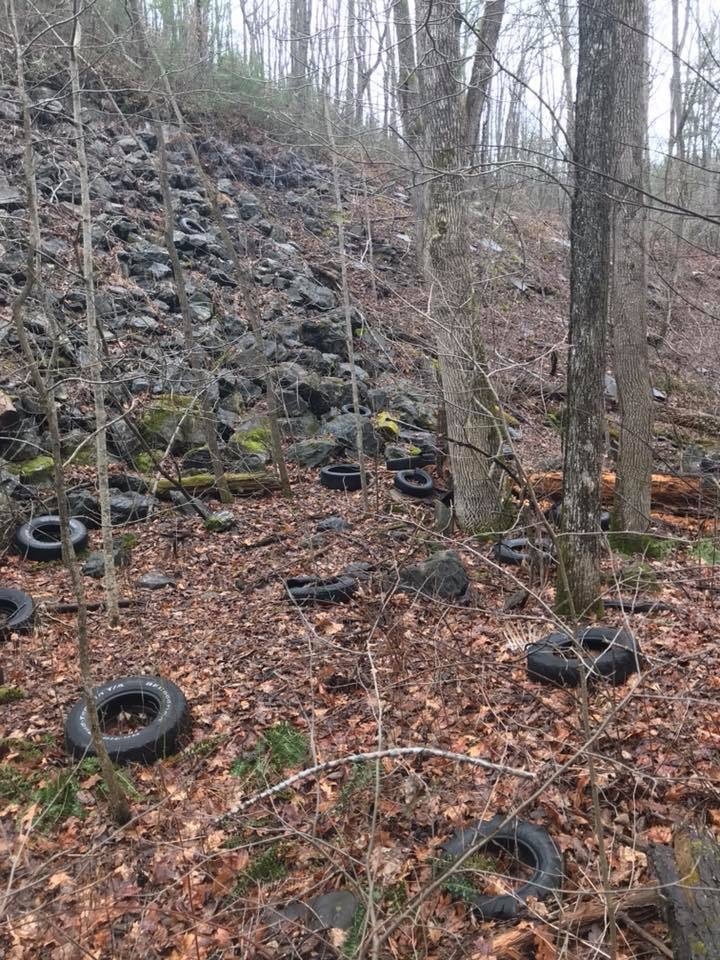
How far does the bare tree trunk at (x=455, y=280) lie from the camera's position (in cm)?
711

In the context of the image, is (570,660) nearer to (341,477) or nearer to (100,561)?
(100,561)

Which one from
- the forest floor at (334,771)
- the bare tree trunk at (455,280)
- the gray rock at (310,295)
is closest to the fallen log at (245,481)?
the forest floor at (334,771)

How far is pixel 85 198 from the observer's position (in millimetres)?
5750

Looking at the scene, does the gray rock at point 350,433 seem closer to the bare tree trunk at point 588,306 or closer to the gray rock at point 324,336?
the gray rock at point 324,336

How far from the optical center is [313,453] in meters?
10.6

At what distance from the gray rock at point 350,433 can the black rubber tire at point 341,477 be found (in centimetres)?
73

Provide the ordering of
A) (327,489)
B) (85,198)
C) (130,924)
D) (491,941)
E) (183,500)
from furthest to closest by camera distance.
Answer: (327,489), (183,500), (85,198), (130,924), (491,941)

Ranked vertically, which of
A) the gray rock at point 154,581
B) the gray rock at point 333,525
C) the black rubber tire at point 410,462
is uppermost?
the black rubber tire at point 410,462

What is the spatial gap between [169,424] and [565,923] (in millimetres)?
8703

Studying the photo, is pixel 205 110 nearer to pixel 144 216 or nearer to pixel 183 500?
pixel 144 216

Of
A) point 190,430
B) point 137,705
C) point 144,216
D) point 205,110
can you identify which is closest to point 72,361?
point 190,430

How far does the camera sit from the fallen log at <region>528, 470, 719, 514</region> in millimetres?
7926

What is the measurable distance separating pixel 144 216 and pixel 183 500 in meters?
8.58

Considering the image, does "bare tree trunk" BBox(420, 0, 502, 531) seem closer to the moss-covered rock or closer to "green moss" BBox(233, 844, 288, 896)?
the moss-covered rock
